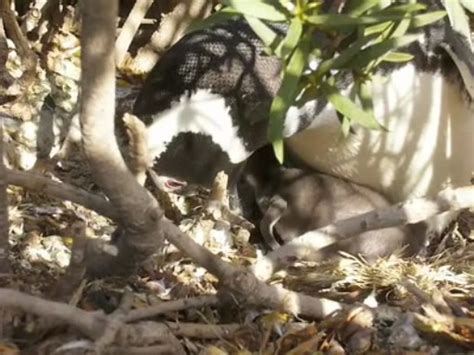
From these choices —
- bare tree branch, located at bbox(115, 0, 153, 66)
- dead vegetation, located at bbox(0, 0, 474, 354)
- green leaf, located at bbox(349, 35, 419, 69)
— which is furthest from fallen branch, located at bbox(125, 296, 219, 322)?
bare tree branch, located at bbox(115, 0, 153, 66)

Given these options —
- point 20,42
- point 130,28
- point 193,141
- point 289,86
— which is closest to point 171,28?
point 130,28

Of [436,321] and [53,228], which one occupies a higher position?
[436,321]

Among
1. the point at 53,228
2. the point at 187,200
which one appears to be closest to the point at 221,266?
the point at 53,228

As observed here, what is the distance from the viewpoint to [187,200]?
199 centimetres

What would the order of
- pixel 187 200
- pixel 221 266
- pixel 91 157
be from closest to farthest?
pixel 91 157, pixel 221 266, pixel 187 200

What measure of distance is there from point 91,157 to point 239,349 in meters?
0.29

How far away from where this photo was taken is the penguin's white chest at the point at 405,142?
6.40 ft

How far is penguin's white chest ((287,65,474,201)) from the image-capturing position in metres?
1.95

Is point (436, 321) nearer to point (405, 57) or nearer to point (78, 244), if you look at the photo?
point (405, 57)

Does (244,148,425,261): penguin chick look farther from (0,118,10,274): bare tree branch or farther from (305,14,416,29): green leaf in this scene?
(305,14,416,29): green leaf

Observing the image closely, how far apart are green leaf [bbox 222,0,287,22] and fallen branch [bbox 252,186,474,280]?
0.41 metres

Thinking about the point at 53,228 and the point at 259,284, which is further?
the point at 53,228

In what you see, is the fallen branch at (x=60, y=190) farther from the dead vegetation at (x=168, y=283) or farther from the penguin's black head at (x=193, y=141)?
the penguin's black head at (x=193, y=141)

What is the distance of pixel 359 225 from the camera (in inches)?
60.4
